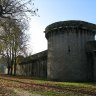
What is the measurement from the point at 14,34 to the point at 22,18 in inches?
122

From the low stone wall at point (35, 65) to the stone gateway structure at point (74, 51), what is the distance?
11.9 metres

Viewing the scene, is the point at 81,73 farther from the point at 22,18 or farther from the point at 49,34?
the point at 22,18

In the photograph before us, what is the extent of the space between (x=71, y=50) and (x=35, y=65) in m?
21.5

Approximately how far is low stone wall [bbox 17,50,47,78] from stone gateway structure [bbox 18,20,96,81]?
1192cm

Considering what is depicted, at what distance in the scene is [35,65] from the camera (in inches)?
2100

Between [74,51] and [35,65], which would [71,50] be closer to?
[74,51]

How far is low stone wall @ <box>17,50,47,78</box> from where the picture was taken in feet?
155

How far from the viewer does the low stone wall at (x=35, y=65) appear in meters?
47.1

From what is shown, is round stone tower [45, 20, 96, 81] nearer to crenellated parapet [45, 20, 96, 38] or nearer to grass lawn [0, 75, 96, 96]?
crenellated parapet [45, 20, 96, 38]

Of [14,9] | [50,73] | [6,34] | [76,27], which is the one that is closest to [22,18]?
[14,9]

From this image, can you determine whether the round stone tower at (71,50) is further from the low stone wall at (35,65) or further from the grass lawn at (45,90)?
the low stone wall at (35,65)

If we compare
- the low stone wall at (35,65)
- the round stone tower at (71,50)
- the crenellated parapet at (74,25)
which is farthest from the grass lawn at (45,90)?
the low stone wall at (35,65)

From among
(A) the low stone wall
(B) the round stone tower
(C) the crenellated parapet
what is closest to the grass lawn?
(B) the round stone tower

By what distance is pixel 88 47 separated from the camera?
32.9 meters
